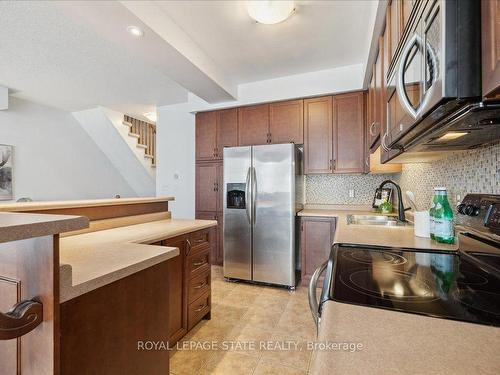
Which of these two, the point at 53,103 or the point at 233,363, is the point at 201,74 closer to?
the point at 233,363

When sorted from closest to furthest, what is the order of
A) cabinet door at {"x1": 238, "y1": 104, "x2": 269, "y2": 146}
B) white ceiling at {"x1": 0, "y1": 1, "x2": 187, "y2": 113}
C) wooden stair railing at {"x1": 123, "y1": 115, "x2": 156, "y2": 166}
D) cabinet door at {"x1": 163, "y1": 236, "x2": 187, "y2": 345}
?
cabinet door at {"x1": 163, "y1": 236, "x2": 187, "y2": 345}
white ceiling at {"x1": 0, "y1": 1, "x2": 187, "y2": 113}
cabinet door at {"x1": 238, "y1": 104, "x2": 269, "y2": 146}
wooden stair railing at {"x1": 123, "y1": 115, "x2": 156, "y2": 166}

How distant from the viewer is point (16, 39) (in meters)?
2.51

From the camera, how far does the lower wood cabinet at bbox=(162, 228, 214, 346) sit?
179 centimetres

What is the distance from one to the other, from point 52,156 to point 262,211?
4113 millimetres

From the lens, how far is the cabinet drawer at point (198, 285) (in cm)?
198

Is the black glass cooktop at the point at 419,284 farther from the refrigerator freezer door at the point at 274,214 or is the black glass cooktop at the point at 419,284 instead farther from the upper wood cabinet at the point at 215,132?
the upper wood cabinet at the point at 215,132

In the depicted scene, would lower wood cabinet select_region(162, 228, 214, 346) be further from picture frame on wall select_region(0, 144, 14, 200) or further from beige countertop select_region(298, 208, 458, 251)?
picture frame on wall select_region(0, 144, 14, 200)

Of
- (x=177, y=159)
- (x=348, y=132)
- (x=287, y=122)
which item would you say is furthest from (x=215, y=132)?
(x=348, y=132)

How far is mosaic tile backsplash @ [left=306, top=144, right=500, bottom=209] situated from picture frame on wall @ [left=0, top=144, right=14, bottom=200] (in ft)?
15.1

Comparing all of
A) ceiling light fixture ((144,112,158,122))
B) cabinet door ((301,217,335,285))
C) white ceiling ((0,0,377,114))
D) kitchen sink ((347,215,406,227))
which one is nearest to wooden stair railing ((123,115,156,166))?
ceiling light fixture ((144,112,158,122))

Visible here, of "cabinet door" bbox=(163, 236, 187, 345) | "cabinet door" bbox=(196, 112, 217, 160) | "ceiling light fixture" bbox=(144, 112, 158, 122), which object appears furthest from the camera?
"ceiling light fixture" bbox=(144, 112, 158, 122)

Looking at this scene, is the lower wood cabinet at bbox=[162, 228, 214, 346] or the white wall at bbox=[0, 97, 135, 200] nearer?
the lower wood cabinet at bbox=[162, 228, 214, 346]

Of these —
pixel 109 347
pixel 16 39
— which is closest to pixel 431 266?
pixel 109 347

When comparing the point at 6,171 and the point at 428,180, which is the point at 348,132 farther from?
the point at 6,171
